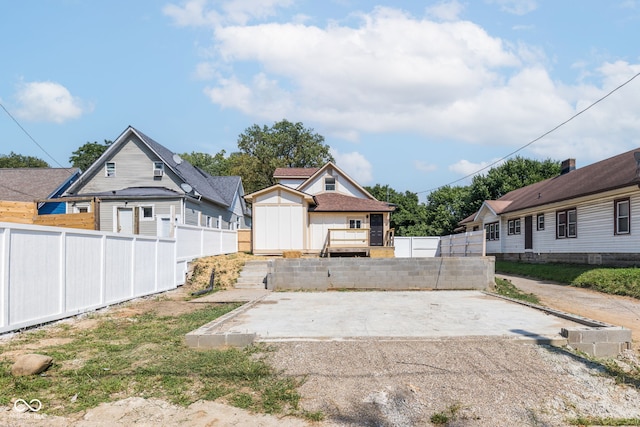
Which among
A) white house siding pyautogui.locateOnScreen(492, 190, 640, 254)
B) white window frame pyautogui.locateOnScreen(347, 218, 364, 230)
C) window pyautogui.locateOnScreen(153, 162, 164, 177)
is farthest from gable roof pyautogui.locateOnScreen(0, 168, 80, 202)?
white house siding pyautogui.locateOnScreen(492, 190, 640, 254)

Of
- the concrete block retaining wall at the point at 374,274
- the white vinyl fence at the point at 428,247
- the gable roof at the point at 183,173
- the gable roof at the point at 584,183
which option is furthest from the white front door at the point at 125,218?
the gable roof at the point at 584,183

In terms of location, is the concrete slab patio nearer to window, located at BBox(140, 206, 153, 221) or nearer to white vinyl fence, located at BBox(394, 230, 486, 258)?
white vinyl fence, located at BBox(394, 230, 486, 258)

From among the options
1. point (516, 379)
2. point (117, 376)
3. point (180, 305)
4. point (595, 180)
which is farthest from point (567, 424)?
point (595, 180)

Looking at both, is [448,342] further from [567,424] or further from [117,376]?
[117,376]

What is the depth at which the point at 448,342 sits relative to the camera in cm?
650

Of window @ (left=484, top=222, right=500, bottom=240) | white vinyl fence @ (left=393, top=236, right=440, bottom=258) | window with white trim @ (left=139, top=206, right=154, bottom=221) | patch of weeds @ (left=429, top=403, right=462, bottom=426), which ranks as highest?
window with white trim @ (left=139, top=206, right=154, bottom=221)

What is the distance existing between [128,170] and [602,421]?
993 inches

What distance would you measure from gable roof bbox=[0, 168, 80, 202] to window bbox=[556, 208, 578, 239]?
2962 centimetres

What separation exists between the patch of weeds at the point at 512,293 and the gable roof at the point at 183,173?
53.3ft

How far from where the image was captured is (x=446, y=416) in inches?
166

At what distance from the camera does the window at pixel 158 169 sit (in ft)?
80.7

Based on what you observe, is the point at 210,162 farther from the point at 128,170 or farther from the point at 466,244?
the point at 466,244

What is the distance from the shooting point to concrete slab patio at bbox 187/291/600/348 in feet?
22.1

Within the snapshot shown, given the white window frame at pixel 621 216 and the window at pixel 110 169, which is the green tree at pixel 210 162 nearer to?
the window at pixel 110 169
